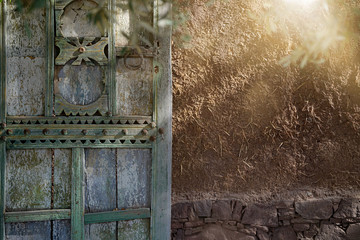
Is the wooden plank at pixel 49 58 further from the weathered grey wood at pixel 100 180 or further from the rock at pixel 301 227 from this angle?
the rock at pixel 301 227

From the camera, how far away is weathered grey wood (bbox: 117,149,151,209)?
2.34 metres

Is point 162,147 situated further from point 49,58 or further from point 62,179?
point 49,58

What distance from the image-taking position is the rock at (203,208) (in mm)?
2480

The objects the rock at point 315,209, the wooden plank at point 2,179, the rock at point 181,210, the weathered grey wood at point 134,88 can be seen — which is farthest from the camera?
the rock at point 315,209

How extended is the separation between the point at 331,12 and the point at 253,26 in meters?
Result: 0.68

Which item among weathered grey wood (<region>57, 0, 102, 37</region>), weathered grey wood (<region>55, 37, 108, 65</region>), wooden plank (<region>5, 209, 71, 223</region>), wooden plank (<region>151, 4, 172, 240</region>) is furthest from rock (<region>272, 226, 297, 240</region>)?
weathered grey wood (<region>57, 0, 102, 37</region>)

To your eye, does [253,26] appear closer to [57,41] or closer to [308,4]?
[308,4]

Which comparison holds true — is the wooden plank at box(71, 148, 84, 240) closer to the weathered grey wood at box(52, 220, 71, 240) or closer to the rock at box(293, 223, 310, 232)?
the weathered grey wood at box(52, 220, 71, 240)

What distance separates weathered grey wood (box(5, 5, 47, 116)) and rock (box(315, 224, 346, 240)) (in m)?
2.37

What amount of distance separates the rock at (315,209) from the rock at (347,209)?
74 mm

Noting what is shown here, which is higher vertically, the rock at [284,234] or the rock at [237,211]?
the rock at [237,211]

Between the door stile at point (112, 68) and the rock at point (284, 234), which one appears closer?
the door stile at point (112, 68)

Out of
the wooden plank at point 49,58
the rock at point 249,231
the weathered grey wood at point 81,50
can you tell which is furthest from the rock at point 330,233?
the wooden plank at point 49,58

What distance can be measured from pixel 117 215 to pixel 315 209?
1.59 meters
